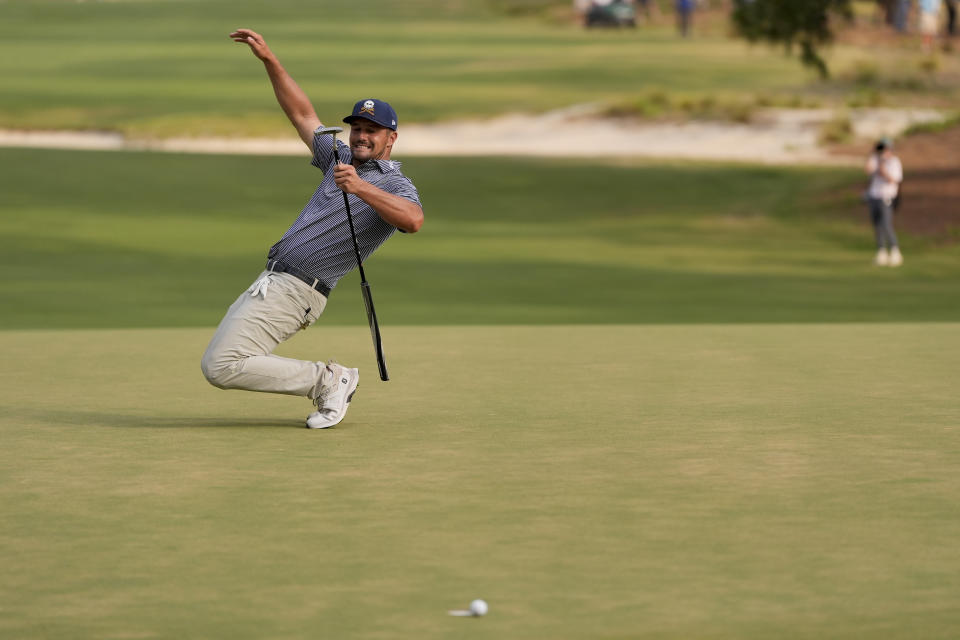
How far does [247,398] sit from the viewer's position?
11.3 m

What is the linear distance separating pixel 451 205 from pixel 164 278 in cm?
1139

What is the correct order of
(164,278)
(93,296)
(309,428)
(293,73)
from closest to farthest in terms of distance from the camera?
(309,428) < (93,296) < (164,278) < (293,73)

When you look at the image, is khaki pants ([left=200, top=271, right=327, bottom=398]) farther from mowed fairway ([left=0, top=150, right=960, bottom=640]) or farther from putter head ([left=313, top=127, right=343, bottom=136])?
putter head ([left=313, top=127, right=343, bottom=136])

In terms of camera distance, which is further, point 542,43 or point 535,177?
point 542,43

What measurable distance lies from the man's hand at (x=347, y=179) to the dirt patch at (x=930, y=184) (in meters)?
21.9

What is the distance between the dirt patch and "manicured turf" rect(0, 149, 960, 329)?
2.59 feet

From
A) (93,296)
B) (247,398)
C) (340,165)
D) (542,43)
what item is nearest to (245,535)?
(340,165)

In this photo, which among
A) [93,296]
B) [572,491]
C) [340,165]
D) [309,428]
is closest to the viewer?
[572,491]

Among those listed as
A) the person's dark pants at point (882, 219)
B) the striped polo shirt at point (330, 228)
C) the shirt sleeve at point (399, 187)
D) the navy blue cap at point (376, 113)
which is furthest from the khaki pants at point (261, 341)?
the person's dark pants at point (882, 219)

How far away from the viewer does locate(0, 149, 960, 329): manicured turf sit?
2025cm

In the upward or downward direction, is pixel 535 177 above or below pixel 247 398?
below

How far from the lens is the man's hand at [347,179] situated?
344 inches

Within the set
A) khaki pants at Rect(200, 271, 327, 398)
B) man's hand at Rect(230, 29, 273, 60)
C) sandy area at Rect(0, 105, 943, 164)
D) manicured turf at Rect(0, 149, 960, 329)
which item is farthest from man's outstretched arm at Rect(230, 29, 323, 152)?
sandy area at Rect(0, 105, 943, 164)

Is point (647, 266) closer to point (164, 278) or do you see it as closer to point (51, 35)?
point (164, 278)
